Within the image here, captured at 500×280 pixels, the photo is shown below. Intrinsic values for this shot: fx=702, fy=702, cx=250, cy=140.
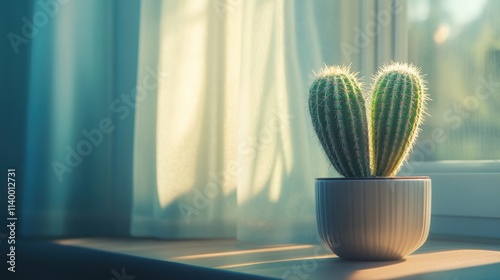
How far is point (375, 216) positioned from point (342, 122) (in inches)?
4.7

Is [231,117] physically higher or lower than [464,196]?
higher

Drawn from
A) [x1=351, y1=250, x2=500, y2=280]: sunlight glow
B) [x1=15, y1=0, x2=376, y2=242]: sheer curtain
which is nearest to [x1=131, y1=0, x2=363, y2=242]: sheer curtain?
[x1=15, y1=0, x2=376, y2=242]: sheer curtain

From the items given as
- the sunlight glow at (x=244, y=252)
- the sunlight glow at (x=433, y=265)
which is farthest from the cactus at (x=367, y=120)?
the sunlight glow at (x=244, y=252)

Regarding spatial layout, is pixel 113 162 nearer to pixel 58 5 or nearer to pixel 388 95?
pixel 58 5

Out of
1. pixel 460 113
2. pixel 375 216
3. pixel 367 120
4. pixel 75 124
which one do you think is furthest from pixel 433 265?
pixel 75 124

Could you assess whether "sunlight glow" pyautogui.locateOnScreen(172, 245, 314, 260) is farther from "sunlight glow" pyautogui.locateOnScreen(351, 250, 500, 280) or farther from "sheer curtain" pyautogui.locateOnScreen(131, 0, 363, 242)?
"sunlight glow" pyautogui.locateOnScreen(351, 250, 500, 280)

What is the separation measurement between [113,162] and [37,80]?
8.5 inches

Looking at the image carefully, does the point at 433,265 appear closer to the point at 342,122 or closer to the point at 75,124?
the point at 342,122

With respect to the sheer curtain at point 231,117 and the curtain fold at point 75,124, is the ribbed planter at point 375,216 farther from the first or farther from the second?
the curtain fold at point 75,124

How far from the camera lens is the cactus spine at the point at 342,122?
0.85m

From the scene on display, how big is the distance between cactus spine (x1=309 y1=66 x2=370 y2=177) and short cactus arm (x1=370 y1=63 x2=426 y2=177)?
0.02m

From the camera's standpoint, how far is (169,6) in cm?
130

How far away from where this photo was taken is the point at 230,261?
2.98ft

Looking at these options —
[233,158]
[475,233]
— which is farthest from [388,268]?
[233,158]
